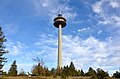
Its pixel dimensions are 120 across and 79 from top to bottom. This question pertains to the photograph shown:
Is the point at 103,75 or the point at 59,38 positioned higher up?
the point at 59,38

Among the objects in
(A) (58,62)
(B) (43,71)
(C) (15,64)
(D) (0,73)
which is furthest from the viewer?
(A) (58,62)

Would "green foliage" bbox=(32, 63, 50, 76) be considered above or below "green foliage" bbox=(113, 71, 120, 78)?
above

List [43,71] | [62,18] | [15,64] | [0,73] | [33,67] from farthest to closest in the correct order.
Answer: [62,18], [15,64], [33,67], [43,71], [0,73]

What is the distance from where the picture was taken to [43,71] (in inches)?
2822

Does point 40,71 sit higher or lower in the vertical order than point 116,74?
higher

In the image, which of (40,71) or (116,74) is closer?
(116,74)

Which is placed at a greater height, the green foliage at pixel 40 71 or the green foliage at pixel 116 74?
the green foliage at pixel 40 71

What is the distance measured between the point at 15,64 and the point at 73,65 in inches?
1012

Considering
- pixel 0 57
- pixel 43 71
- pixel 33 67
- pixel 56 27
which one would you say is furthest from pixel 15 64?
pixel 56 27

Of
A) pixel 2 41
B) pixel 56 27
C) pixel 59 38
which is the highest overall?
pixel 56 27

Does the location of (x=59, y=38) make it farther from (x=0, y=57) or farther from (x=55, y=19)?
(x=0, y=57)

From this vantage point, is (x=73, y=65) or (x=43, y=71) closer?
(x=43, y=71)

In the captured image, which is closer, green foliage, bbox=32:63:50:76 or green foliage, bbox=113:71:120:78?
green foliage, bbox=113:71:120:78

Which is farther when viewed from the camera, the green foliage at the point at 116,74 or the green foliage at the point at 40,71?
the green foliage at the point at 40,71
